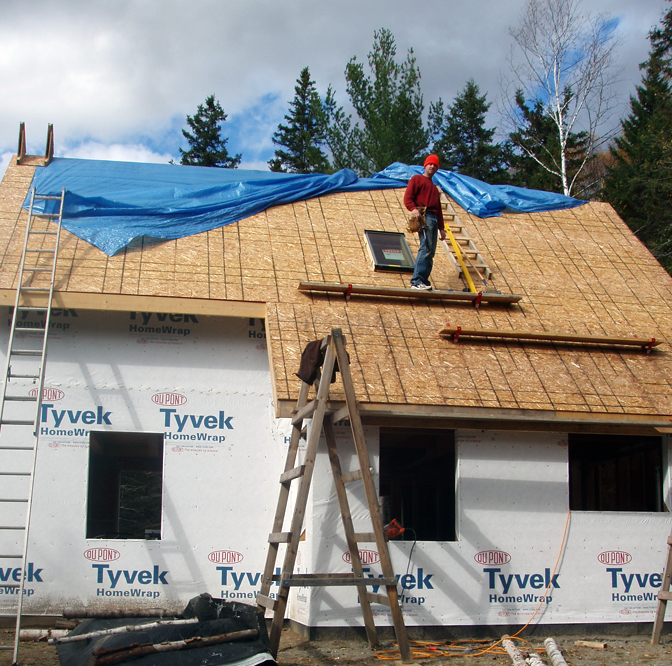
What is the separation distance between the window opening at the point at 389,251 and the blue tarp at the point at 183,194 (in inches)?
53.4

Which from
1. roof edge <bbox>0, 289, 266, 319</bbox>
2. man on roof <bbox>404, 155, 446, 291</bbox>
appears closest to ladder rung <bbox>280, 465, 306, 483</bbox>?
roof edge <bbox>0, 289, 266, 319</bbox>

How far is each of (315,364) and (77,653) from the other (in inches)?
111

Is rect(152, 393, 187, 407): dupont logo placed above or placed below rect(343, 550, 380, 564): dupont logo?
above

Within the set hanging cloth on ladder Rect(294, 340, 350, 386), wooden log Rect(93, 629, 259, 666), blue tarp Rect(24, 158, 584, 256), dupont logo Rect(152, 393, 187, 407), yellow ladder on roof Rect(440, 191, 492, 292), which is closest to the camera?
wooden log Rect(93, 629, 259, 666)

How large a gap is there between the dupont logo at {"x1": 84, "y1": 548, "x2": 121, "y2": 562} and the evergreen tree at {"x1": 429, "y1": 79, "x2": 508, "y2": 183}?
21.2 m

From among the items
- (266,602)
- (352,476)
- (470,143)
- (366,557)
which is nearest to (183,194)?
(352,476)

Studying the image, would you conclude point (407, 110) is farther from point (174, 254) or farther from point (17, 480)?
point (17, 480)

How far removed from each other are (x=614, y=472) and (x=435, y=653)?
6.38m

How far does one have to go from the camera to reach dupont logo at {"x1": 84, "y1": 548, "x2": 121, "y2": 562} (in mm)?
6613

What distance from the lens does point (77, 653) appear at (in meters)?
4.99

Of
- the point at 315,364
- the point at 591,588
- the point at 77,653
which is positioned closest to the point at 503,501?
the point at 591,588

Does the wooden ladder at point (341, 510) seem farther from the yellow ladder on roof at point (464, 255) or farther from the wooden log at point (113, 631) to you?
the yellow ladder on roof at point (464, 255)

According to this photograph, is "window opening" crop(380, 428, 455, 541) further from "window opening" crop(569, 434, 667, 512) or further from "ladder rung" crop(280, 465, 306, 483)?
"ladder rung" crop(280, 465, 306, 483)

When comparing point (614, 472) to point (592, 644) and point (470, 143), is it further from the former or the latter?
point (470, 143)
